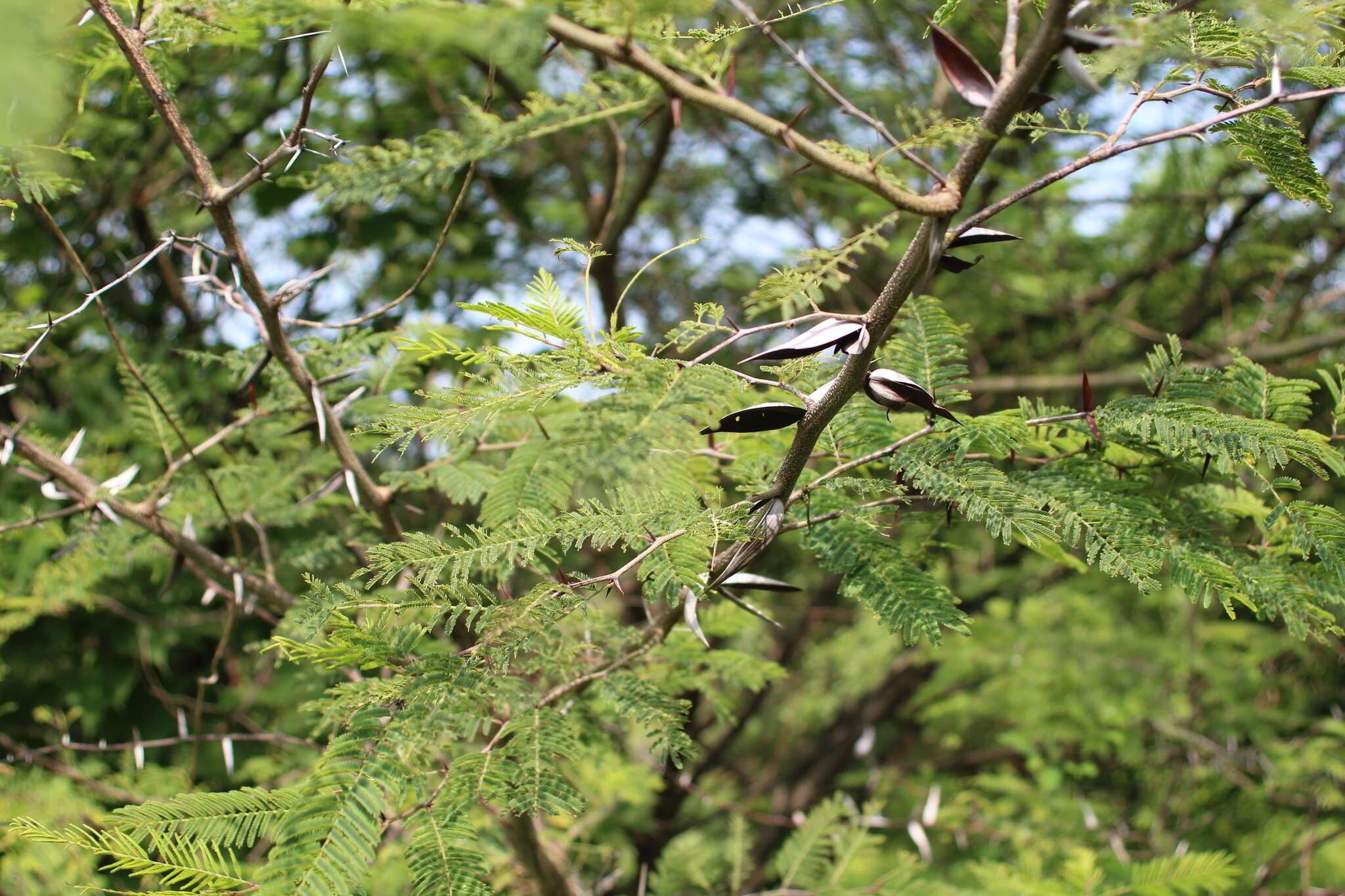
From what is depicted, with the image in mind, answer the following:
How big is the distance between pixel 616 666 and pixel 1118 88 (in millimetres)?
1019

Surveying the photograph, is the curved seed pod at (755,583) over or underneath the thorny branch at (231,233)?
underneath

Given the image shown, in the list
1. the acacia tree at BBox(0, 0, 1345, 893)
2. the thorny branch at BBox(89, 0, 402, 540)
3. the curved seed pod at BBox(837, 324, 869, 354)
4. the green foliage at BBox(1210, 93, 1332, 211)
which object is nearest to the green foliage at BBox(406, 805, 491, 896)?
the acacia tree at BBox(0, 0, 1345, 893)

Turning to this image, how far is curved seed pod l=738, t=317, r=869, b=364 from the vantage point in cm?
84

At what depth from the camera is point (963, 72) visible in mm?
831

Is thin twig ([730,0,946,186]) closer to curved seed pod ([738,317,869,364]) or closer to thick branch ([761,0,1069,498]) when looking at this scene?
thick branch ([761,0,1069,498])

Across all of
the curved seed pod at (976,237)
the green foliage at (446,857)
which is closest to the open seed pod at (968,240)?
the curved seed pod at (976,237)

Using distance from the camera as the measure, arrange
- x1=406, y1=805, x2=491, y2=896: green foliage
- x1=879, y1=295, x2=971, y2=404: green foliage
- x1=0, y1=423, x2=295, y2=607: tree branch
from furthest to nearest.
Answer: x1=0, y1=423, x2=295, y2=607: tree branch < x1=879, y1=295, x2=971, y2=404: green foliage < x1=406, y1=805, x2=491, y2=896: green foliage

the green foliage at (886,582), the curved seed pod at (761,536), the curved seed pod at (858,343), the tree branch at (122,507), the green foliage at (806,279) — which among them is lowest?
the tree branch at (122,507)

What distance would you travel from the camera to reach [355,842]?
2.66 feet

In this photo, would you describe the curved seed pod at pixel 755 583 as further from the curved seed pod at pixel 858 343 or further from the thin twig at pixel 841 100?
the thin twig at pixel 841 100

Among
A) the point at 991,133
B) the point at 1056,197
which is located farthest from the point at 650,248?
the point at 991,133

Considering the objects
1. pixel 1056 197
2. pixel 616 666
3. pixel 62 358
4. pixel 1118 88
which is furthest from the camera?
pixel 1056 197

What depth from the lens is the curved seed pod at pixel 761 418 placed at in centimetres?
87

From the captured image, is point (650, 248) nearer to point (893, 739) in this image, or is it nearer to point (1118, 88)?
point (893, 739)
